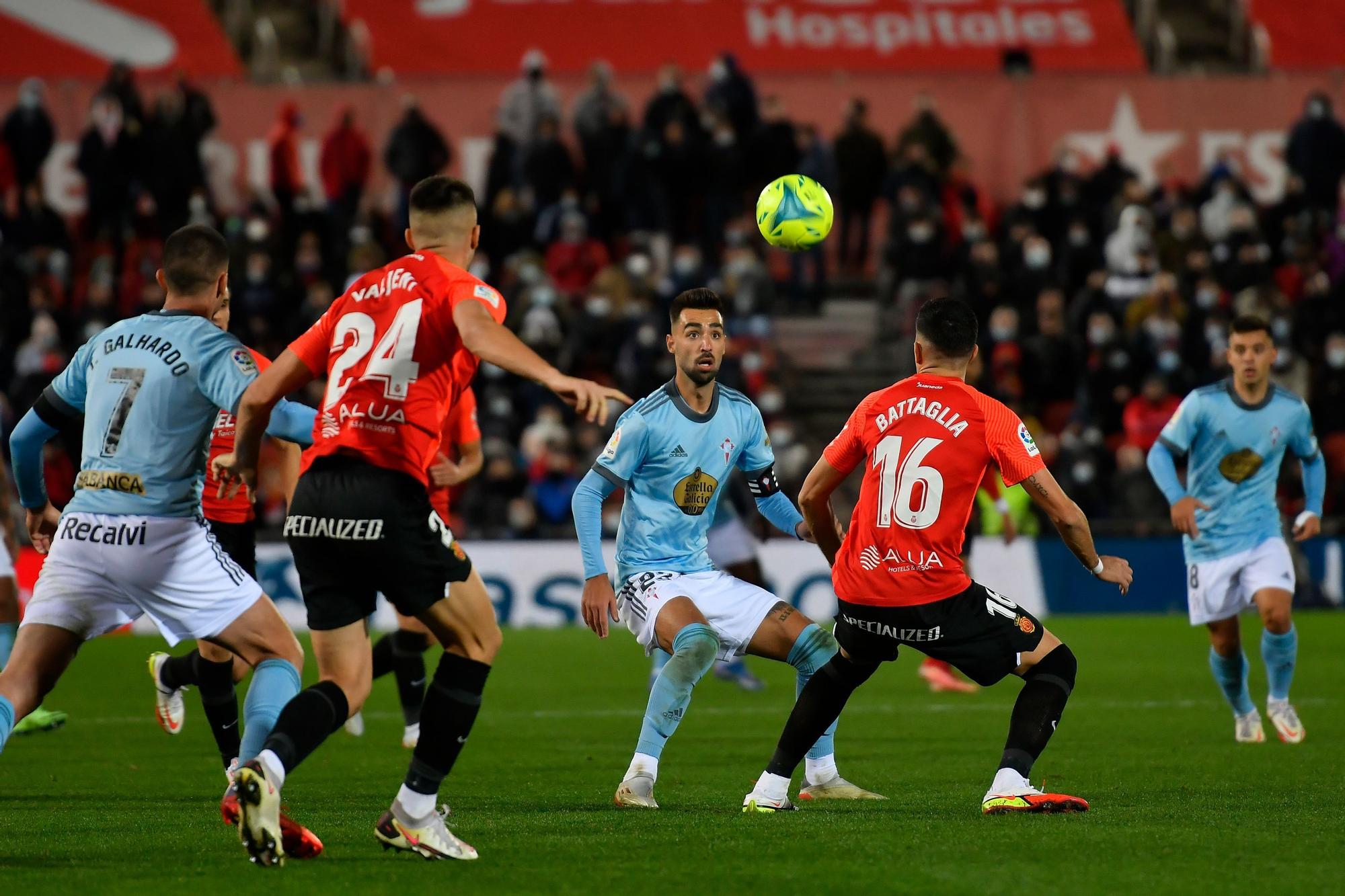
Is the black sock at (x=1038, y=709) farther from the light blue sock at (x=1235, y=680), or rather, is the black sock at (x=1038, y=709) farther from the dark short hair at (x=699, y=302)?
the light blue sock at (x=1235, y=680)

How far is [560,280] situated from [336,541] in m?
16.5

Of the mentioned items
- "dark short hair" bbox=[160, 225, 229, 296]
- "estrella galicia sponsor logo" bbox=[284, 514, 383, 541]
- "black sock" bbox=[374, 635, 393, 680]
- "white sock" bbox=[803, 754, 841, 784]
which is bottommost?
"white sock" bbox=[803, 754, 841, 784]

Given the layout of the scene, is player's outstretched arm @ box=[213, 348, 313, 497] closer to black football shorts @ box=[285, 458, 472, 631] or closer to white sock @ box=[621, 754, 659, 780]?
black football shorts @ box=[285, 458, 472, 631]

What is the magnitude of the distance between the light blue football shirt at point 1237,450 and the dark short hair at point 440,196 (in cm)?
588

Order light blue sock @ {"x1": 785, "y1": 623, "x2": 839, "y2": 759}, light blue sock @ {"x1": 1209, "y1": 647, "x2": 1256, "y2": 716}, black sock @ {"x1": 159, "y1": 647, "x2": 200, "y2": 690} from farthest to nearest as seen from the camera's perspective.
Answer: light blue sock @ {"x1": 1209, "y1": 647, "x2": 1256, "y2": 716} < black sock @ {"x1": 159, "y1": 647, "x2": 200, "y2": 690} < light blue sock @ {"x1": 785, "y1": 623, "x2": 839, "y2": 759}

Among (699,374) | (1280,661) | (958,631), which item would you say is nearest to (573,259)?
(1280,661)

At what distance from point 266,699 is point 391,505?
4.33 feet

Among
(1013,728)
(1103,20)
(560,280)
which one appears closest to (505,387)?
(560,280)

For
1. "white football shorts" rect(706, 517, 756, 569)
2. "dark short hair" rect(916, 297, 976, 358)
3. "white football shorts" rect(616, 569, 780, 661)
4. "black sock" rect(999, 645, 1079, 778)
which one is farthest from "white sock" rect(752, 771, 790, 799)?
"white football shorts" rect(706, 517, 756, 569)

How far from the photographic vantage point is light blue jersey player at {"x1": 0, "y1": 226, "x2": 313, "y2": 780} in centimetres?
691

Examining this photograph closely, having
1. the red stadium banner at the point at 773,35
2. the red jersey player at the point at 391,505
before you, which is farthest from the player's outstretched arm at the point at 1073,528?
the red stadium banner at the point at 773,35

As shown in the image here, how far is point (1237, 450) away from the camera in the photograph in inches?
434

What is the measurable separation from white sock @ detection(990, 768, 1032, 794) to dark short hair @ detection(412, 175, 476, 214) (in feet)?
10.3

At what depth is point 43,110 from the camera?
910 inches
